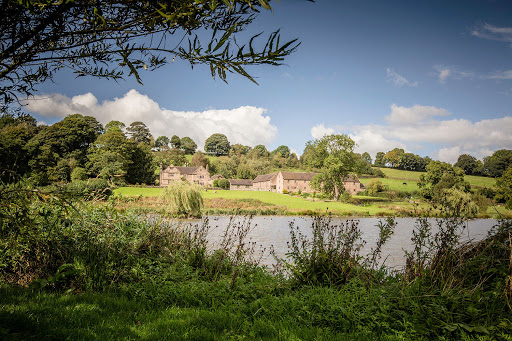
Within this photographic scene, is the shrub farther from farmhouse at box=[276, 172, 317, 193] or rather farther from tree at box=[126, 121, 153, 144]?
tree at box=[126, 121, 153, 144]

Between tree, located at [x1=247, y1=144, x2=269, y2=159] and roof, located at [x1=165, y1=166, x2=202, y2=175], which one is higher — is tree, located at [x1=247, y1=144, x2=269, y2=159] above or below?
above

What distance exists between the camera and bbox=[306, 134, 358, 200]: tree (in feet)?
160

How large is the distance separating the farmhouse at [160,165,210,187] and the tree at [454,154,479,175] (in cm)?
5591

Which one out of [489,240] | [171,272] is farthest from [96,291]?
[489,240]

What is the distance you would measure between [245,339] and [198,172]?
75178 mm

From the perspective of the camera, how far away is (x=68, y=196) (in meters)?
2.38

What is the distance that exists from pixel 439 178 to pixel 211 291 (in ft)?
202

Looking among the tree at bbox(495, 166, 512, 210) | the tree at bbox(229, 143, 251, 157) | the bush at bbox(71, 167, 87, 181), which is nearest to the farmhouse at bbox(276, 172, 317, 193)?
the tree at bbox(229, 143, 251, 157)

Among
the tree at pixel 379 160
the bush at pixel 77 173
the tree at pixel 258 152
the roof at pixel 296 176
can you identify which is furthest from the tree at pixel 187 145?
the bush at pixel 77 173

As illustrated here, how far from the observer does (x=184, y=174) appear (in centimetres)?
7419

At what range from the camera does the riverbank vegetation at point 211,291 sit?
10.7 feet

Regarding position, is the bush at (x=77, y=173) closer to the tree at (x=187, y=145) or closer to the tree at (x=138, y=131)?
the tree at (x=138, y=131)

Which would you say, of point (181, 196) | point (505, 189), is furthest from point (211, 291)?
point (505, 189)

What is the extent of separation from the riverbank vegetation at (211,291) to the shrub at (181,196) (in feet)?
54.0
